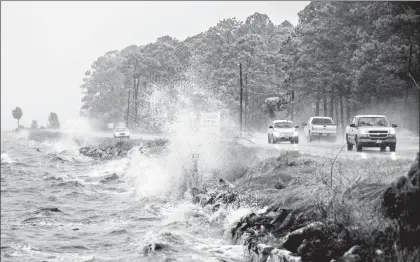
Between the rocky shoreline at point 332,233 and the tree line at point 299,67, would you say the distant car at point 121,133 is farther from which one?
the rocky shoreline at point 332,233

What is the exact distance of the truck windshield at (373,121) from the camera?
26602 mm

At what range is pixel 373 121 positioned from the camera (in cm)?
2691

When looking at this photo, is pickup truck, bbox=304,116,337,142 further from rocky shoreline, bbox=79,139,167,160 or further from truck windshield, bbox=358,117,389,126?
rocky shoreline, bbox=79,139,167,160

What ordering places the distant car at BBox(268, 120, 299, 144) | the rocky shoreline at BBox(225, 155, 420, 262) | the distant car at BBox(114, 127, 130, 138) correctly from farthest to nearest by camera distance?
the distant car at BBox(114, 127, 130, 138) < the distant car at BBox(268, 120, 299, 144) < the rocky shoreline at BBox(225, 155, 420, 262)

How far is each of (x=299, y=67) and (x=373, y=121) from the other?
98.8 feet

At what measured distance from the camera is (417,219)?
9391 mm

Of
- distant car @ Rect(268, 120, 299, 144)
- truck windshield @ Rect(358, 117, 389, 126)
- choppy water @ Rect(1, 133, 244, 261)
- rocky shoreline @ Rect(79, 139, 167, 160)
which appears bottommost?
choppy water @ Rect(1, 133, 244, 261)

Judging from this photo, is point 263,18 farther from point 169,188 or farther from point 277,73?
point 169,188

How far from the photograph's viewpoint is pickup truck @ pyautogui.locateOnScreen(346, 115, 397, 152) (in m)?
25.6

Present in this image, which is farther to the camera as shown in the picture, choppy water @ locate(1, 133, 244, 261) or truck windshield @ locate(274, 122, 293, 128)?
truck windshield @ locate(274, 122, 293, 128)

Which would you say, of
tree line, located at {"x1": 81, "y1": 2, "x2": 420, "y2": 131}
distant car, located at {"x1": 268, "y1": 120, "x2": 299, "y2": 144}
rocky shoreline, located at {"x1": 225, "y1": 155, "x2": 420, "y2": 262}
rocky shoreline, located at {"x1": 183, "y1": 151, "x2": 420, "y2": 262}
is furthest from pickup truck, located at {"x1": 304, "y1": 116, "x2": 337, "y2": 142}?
rocky shoreline, located at {"x1": 225, "y1": 155, "x2": 420, "y2": 262}

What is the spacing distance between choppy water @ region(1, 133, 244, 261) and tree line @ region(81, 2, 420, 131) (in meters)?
7.70

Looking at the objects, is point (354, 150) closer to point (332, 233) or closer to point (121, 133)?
point (332, 233)

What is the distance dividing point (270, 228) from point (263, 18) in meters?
82.8
